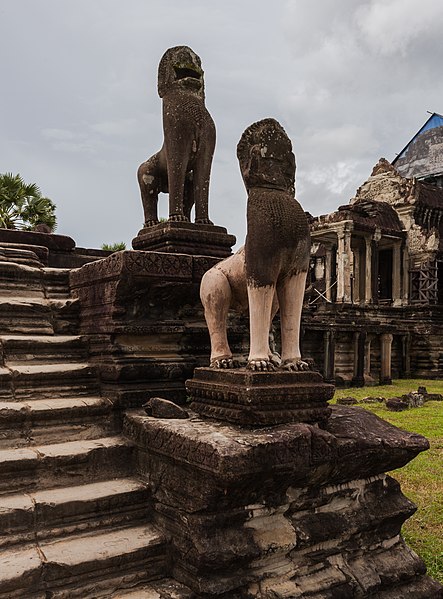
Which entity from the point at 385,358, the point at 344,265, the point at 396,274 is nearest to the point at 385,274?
the point at 396,274

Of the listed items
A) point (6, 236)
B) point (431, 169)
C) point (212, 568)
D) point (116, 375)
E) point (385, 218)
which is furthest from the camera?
point (431, 169)

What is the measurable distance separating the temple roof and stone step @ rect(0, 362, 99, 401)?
34.5m

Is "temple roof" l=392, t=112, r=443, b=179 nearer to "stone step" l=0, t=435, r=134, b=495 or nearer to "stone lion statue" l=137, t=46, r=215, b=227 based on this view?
"stone lion statue" l=137, t=46, r=215, b=227

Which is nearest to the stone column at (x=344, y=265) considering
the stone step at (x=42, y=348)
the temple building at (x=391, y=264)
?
the temple building at (x=391, y=264)

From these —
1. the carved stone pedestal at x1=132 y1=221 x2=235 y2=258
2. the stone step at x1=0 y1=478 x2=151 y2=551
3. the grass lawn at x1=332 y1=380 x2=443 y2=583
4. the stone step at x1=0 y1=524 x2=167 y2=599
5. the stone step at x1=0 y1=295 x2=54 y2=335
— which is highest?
the carved stone pedestal at x1=132 y1=221 x2=235 y2=258

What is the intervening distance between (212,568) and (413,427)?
7.64m

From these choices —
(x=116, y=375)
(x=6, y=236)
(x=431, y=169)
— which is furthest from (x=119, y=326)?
(x=431, y=169)

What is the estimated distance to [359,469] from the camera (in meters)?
3.38

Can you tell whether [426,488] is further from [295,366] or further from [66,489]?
[66,489]

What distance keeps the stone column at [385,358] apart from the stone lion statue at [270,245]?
17040 millimetres

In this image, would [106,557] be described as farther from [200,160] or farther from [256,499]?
[200,160]

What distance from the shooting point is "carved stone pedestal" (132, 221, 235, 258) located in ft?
15.9

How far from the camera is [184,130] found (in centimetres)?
505

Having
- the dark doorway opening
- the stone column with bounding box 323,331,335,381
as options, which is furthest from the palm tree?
the dark doorway opening
